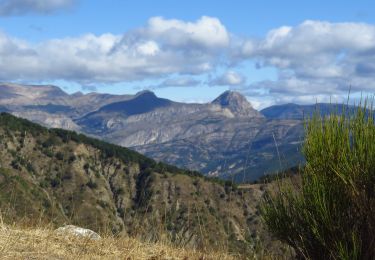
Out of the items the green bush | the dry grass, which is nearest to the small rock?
the dry grass

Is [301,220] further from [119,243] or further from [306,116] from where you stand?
[119,243]

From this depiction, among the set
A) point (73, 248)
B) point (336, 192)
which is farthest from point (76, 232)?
point (336, 192)

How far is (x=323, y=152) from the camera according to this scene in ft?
25.0

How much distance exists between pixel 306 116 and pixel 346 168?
1.34 meters

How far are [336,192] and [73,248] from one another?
491 cm

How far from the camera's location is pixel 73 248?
917 centimetres

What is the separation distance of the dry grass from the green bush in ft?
6.93

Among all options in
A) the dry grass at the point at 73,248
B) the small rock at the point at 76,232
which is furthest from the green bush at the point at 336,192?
the small rock at the point at 76,232

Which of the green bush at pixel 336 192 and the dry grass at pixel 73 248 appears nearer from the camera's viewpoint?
the green bush at pixel 336 192

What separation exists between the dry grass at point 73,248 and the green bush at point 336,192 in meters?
2.11

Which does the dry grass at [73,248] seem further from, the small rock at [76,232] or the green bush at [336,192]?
the green bush at [336,192]

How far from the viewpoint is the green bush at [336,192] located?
709cm

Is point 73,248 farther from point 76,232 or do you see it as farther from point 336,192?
point 336,192

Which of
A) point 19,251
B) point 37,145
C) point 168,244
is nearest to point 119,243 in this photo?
point 168,244
